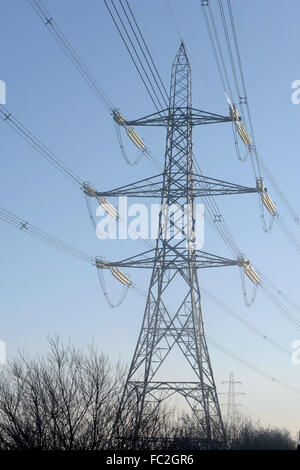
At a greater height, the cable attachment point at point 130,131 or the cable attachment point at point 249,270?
the cable attachment point at point 130,131

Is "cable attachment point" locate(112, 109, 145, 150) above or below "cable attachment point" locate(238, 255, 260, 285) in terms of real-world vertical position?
above

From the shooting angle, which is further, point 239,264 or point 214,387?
point 239,264

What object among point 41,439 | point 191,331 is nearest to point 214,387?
point 191,331

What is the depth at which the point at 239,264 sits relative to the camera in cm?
4053

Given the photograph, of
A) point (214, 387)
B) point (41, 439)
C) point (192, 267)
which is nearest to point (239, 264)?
point (192, 267)

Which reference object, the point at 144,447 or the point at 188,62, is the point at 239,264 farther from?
the point at 188,62

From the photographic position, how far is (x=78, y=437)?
3284 cm

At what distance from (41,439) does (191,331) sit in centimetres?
1059

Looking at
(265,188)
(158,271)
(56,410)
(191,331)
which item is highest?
(265,188)
